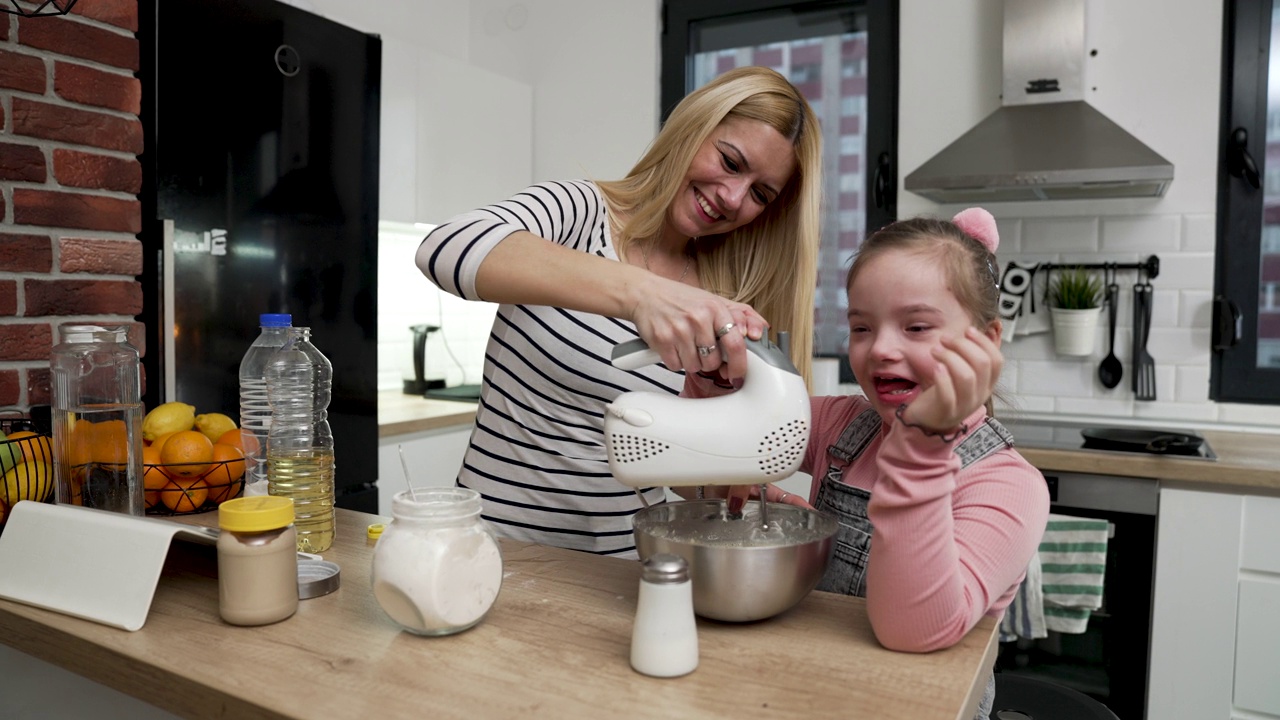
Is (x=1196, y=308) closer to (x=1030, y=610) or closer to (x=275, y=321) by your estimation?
(x=1030, y=610)

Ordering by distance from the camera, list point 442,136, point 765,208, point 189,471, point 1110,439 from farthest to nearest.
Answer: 1. point 442,136
2. point 1110,439
3. point 765,208
4. point 189,471

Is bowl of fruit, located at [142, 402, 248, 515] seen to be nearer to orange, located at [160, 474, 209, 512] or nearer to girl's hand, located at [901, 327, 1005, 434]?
orange, located at [160, 474, 209, 512]

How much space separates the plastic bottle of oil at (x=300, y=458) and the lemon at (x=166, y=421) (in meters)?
0.24

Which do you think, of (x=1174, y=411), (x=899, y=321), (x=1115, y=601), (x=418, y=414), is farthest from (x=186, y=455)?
(x=1174, y=411)

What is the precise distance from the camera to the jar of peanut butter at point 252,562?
0.86 meters

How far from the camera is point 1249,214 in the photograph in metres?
2.54

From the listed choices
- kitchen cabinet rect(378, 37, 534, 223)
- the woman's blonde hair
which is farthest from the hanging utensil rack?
kitchen cabinet rect(378, 37, 534, 223)

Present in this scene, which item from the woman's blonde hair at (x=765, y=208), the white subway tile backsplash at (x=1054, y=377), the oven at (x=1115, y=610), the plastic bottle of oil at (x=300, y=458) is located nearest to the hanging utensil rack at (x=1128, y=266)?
the white subway tile backsplash at (x=1054, y=377)

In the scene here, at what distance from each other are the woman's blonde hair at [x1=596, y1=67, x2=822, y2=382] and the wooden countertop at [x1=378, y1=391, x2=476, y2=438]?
4.45 ft

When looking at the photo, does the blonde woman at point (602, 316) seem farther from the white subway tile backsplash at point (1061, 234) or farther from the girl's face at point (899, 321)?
the white subway tile backsplash at point (1061, 234)

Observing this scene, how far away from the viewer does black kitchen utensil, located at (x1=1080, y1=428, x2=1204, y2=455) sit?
2111 mm

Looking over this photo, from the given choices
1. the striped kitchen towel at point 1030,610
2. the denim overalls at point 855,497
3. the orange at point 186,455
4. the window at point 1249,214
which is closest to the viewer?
the denim overalls at point 855,497

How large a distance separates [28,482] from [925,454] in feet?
3.72

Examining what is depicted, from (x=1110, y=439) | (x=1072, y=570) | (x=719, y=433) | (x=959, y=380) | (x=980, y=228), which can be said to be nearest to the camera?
(x=959, y=380)
